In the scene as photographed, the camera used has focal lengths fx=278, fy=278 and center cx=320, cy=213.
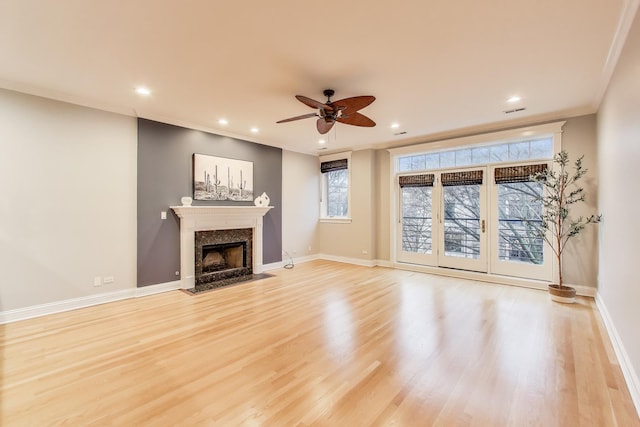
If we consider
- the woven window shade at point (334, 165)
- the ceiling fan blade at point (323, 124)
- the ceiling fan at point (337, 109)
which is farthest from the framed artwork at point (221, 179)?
the ceiling fan blade at point (323, 124)

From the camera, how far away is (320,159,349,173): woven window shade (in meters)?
7.00

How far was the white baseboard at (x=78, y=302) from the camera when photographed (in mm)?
3321

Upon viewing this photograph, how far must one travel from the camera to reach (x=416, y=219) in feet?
19.9

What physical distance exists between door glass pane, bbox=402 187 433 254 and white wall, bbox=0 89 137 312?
5164 mm

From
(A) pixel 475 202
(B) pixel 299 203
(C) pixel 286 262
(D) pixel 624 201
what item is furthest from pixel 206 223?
(D) pixel 624 201

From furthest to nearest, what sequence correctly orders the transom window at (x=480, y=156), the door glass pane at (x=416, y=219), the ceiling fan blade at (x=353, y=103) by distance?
the door glass pane at (x=416, y=219)
the transom window at (x=480, y=156)
the ceiling fan blade at (x=353, y=103)

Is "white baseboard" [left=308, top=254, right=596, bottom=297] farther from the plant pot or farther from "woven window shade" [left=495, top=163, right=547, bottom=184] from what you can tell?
"woven window shade" [left=495, top=163, right=547, bottom=184]

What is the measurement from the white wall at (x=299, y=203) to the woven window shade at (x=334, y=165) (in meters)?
0.14

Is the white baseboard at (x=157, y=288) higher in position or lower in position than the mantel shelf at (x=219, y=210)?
lower

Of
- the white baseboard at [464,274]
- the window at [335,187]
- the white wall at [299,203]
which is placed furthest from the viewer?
the window at [335,187]

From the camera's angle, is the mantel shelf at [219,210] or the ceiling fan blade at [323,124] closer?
the ceiling fan blade at [323,124]

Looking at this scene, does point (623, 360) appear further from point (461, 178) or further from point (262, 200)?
point (262, 200)

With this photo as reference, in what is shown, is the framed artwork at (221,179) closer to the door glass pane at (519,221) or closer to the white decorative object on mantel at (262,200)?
the white decorative object on mantel at (262,200)

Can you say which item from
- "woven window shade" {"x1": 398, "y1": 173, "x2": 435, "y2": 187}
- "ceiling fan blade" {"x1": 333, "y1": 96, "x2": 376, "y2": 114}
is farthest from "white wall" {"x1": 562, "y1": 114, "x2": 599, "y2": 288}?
"ceiling fan blade" {"x1": 333, "y1": 96, "x2": 376, "y2": 114}
